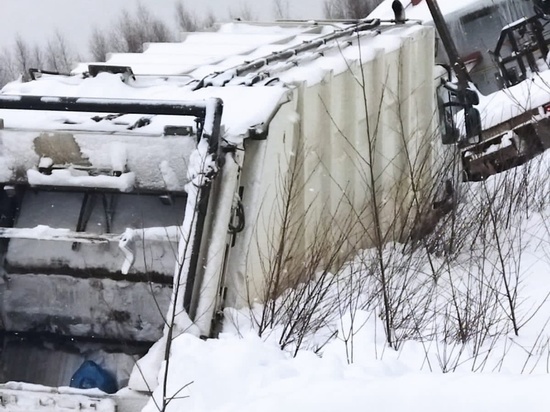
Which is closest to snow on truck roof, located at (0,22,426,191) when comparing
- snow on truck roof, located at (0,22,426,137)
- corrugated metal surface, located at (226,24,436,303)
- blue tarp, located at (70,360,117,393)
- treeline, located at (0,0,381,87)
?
snow on truck roof, located at (0,22,426,137)

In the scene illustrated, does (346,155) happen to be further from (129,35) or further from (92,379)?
(129,35)

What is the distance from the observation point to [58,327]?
15.6 ft

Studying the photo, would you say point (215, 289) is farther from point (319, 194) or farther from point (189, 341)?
point (319, 194)

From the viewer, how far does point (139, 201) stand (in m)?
4.64

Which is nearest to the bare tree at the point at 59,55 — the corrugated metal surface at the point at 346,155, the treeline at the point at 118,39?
the treeline at the point at 118,39

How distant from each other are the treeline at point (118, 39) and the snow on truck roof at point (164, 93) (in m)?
22.1

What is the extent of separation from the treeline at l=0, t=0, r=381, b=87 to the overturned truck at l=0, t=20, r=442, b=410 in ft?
76.6

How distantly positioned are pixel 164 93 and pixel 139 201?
0.63m

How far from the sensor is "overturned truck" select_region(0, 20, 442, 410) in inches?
161

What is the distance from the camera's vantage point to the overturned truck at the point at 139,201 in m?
4.10

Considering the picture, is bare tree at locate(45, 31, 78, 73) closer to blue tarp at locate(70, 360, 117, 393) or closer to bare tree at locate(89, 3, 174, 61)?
bare tree at locate(89, 3, 174, 61)

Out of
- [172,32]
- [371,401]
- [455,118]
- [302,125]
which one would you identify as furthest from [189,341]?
[172,32]

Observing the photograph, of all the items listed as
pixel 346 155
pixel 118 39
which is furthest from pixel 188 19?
pixel 346 155

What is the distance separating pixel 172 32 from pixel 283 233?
90.9 ft
